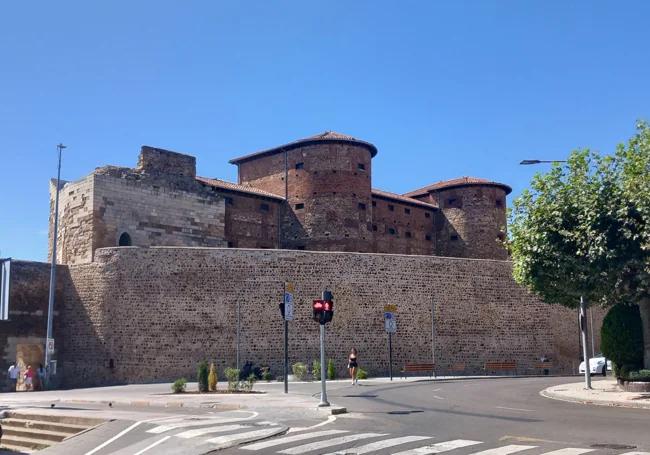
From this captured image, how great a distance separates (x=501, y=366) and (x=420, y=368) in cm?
506

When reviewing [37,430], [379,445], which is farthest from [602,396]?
[37,430]

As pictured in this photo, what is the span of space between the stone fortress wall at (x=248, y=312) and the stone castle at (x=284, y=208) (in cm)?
513

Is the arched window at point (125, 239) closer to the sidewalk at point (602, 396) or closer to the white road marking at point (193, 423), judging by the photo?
the sidewalk at point (602, 396)

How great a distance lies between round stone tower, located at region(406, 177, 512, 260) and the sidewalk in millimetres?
35378

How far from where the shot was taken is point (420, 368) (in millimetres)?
35562

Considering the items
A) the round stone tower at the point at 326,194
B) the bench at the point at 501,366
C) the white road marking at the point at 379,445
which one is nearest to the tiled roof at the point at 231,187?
the round stone tower at the point at 326,194

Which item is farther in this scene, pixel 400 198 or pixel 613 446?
pixel 400 198

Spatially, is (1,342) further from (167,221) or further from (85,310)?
(167,221)

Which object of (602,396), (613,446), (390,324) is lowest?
(602,396)

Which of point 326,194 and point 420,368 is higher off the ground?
point 326,194

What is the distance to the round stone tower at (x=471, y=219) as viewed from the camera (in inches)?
2267

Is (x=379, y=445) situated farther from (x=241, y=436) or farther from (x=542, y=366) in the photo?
(x=542, y=366)

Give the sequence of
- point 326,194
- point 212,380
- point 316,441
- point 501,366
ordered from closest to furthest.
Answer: point 316,441 < point 212,380 < point 501,366 < point 326,194

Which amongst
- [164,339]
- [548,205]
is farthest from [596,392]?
[164,339]
